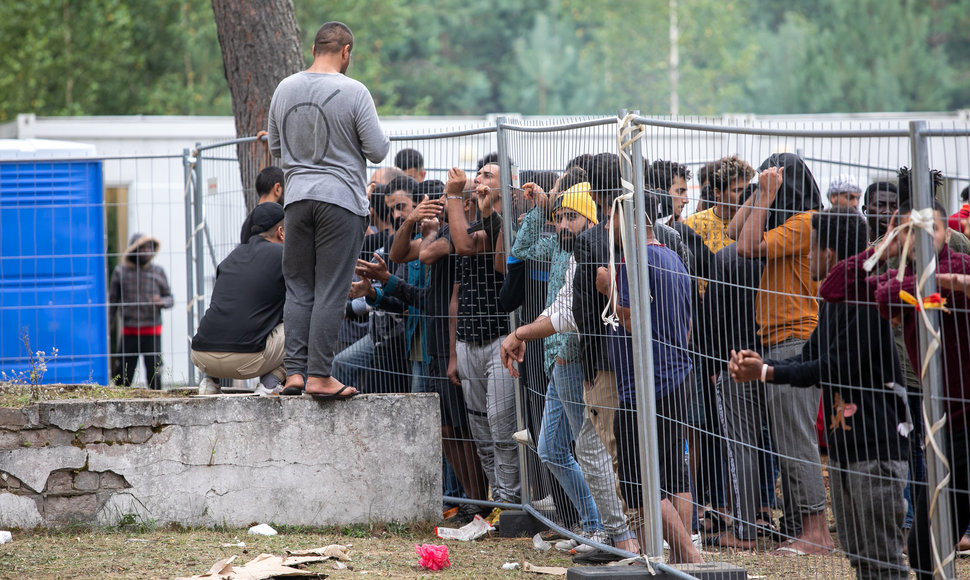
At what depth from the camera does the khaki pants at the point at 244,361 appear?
628cm

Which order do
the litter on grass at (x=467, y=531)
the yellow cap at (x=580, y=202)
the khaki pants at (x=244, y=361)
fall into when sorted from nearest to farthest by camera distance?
the yellow cap at (x=580, y=202)
the litter on grass at (x=467, y=531)
the khaki pants at (x=244, y=361)

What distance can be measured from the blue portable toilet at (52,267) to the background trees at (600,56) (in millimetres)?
17292

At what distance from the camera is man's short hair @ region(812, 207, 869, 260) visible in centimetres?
377

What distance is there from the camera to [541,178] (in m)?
5.57

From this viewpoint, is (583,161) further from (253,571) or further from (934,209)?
(253,571)

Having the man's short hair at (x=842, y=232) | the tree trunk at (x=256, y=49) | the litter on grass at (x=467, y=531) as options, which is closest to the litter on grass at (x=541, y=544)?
the litter on grass at (x=467, y=531)

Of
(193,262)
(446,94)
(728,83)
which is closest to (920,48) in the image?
(728,83)

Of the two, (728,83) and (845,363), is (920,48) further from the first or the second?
(845,363)

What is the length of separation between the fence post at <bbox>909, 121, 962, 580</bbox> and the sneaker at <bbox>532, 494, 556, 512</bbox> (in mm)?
2748

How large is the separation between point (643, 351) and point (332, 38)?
252 centimetres

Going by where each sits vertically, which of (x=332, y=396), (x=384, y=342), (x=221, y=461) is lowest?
(x=221, y=461)

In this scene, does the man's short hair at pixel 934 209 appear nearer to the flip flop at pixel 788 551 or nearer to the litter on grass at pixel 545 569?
the flip flop at pixel 788 551

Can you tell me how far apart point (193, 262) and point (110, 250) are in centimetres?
462

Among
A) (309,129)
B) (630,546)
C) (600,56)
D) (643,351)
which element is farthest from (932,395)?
(600,56)
